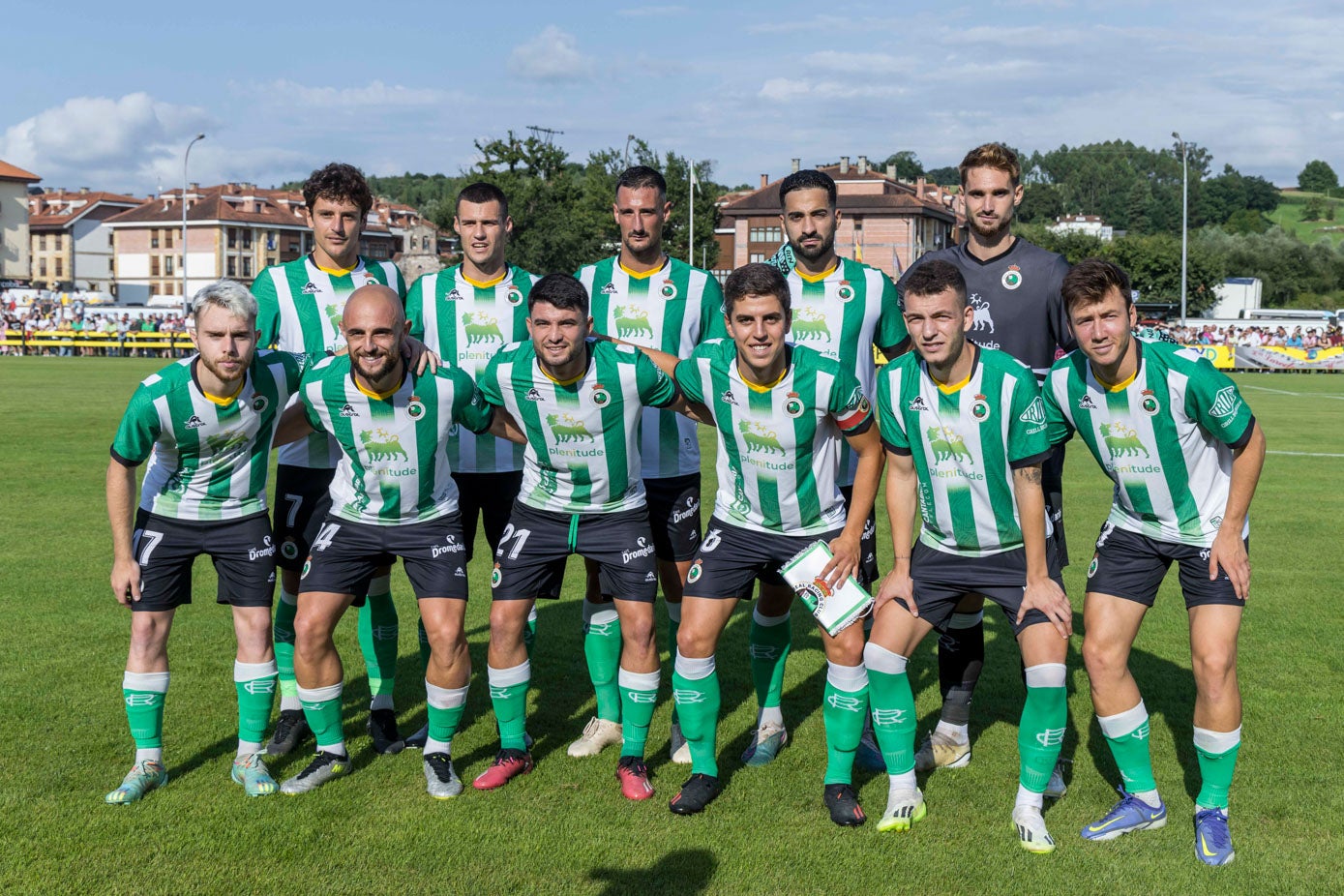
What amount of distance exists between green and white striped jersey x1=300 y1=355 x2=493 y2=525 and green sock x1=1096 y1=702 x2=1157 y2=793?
115 inches

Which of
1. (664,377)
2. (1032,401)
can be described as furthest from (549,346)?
(1032,401)

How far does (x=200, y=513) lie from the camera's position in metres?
4.93

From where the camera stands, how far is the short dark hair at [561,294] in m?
4.82

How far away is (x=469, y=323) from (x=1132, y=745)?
358 cm

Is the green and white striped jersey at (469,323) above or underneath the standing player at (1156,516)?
above

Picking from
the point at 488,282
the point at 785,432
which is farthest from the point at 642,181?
the point at 785,432

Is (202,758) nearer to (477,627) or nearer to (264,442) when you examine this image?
(264,442)

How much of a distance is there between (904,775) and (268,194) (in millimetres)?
104358

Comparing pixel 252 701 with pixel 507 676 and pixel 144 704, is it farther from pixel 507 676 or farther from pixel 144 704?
pixel 507 676

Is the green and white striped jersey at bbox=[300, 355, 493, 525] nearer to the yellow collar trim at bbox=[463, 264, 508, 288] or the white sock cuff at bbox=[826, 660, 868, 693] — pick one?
the yellow collar trim at bbox=[463, 264, 508, 288]

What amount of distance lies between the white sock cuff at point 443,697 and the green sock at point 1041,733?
2346mm

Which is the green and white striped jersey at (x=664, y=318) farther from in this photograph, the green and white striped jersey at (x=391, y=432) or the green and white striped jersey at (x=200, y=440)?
the green and white striped jersey at (x=200, y=440)

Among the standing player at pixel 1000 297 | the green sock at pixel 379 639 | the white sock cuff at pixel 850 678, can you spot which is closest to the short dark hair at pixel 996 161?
the standing player at pixel 1000 297

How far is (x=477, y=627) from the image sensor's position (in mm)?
7582
